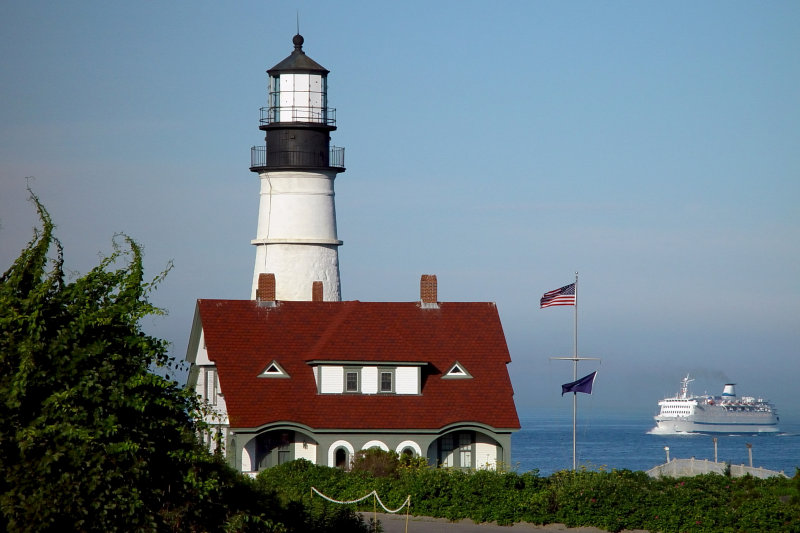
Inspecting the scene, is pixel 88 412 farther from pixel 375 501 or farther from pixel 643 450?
pixel 643 450

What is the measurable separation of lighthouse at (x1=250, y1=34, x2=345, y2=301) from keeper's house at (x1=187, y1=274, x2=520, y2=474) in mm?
2310

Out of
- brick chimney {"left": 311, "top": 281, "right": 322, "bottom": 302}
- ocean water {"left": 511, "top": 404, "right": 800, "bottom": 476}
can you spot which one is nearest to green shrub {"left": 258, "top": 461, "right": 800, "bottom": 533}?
brick chimney {"left": 311, "top": 281, "right": 322, "bottom": 302}

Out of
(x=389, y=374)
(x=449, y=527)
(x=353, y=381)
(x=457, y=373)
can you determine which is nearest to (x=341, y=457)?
(x=353, y=381)

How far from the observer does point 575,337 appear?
124 ft

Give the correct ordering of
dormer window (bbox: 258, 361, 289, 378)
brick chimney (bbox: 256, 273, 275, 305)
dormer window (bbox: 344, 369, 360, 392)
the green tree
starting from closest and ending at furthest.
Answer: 1. the green tree
2. dormer window (bbox: 344, 369, 360, 392)
3. dormer window (bbox: 258, 361, 289, 378)
4. brick chimney (bbox: 256, 273, 275, 305)

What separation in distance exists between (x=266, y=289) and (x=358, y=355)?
480 centimetres

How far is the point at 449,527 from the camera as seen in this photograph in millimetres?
27578

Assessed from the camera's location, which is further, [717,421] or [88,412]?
[717,421]

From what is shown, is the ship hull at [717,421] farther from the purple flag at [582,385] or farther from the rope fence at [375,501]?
the rope fence at [375,501]

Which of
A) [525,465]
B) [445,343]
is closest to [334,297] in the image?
[445,343]

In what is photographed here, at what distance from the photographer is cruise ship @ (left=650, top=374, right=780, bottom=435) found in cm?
15738

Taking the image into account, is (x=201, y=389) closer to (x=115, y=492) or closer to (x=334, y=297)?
(x=334, y=297)

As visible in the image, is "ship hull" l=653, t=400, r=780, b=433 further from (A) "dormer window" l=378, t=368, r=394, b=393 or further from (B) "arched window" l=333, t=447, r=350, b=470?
(B) "arched window" l=333, t=447, r=350, b=470

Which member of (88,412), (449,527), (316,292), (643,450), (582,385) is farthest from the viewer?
(643,450)
